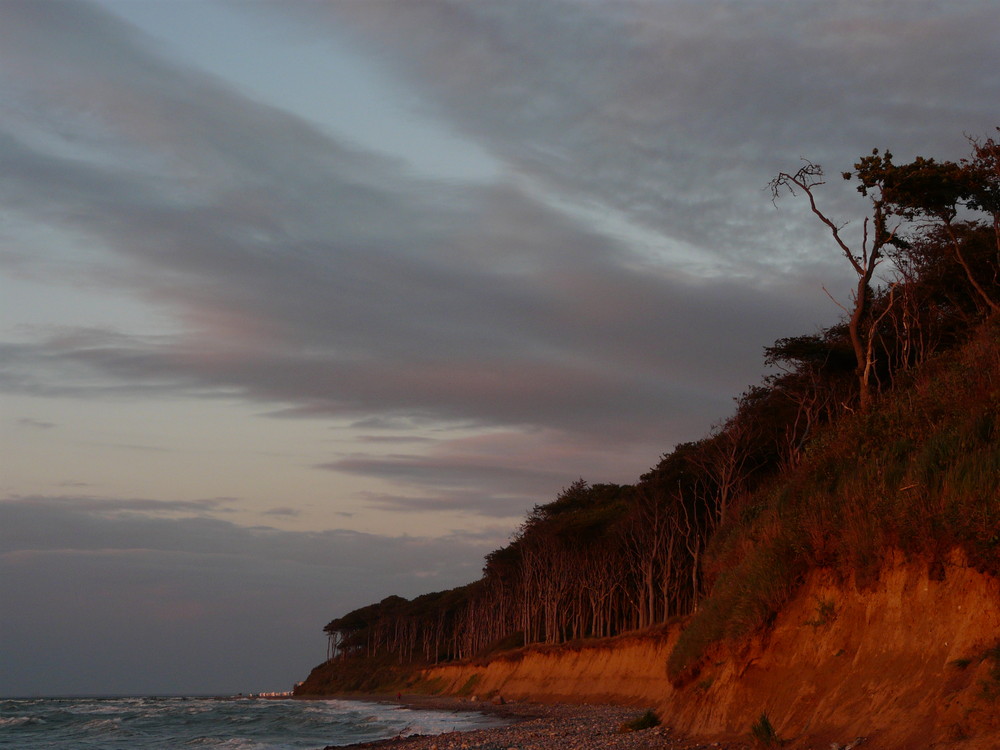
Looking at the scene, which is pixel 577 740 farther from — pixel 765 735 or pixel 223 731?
pixel 223 731

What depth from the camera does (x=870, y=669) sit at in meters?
11.3

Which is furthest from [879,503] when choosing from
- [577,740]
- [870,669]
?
[577,740]

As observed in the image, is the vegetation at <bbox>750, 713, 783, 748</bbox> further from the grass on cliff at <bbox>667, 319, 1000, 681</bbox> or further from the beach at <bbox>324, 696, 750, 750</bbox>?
the grass on cliff at <bbox>667, 319, 1000, 681</bbox>

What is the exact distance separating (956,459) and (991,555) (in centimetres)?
203

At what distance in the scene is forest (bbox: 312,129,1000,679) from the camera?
A: 39.3 ft

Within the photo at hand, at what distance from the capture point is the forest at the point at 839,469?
11977mm

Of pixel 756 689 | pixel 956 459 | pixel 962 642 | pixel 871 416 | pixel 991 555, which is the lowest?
pixel 756 689

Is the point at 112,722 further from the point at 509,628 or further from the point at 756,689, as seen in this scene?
the point at 756,689

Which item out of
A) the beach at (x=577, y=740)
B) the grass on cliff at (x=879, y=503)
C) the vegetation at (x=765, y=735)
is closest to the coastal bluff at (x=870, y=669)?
the vegetation at (x=765, y=735)

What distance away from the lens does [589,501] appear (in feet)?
234

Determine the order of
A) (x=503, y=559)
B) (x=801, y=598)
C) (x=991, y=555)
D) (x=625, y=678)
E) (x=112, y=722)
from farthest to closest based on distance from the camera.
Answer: (x=503, y=559), (x=112, y=722), (x=625, y=678), (x=801, y=598), (x=991, y=555)

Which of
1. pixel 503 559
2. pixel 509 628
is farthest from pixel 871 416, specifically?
pixel 509 628

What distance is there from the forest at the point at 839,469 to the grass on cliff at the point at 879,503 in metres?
0.03

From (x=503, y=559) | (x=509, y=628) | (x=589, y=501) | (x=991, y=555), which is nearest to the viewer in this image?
(x=991, y=555)
